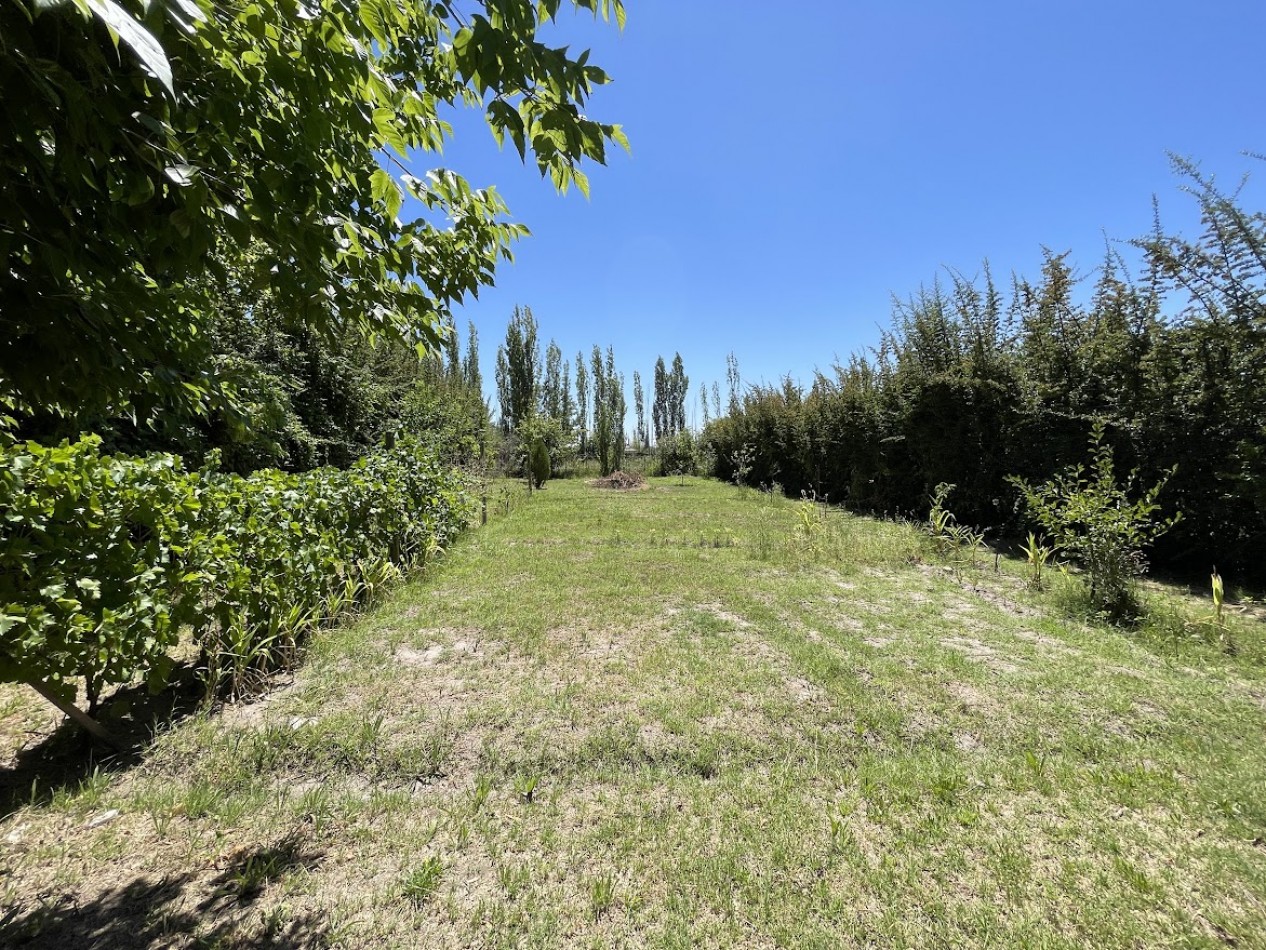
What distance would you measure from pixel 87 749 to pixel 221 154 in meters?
2.91

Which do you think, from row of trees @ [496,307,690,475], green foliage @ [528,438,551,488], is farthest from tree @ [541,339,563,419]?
green foliage @ [528,438,551,488]

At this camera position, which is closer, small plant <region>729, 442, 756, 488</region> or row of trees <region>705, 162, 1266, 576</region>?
row of trees <region>705, 162, 1266, 576</region>

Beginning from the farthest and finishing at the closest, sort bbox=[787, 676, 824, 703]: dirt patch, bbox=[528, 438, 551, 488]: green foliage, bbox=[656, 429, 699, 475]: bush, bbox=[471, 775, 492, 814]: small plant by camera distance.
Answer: bbox=[656, 429, 699, 475]: bush → bbox=[528, 438, 551, 488]: green foliage → bbox=[787, 676, 824, 703]: dirt patch → bbox=[471, 775, 492, 814]: small plant

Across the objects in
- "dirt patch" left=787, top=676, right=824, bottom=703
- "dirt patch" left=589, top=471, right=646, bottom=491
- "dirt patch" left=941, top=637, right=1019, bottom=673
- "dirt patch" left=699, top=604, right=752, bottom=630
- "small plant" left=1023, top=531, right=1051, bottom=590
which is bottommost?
"dirt patch" left=787, top=676, right=824, bottom=703

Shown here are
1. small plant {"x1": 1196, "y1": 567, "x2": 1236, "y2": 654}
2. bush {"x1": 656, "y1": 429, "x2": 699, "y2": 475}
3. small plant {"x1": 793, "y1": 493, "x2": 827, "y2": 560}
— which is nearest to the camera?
small plant {"x1": 1196, "y1": 567, "x2": 1236, "y2": 654}

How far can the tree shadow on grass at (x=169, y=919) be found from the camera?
5.11 ft

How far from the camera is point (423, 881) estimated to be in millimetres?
1784

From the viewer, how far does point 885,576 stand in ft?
19.3

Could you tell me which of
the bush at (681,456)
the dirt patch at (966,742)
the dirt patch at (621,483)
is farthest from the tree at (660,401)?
the dirt patch at (966,742)

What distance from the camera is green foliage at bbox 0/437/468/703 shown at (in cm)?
203

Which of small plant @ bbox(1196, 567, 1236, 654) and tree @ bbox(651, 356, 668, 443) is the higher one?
tree @ bbox(651, 356, 668, 443)

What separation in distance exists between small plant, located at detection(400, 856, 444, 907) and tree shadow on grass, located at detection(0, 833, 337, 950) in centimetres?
24

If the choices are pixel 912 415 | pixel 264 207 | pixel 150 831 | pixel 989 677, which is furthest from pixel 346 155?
pixel 912 415

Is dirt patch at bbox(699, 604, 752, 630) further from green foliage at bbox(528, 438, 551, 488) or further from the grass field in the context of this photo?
green foliage at bbox(528, 438, 551, 488)
